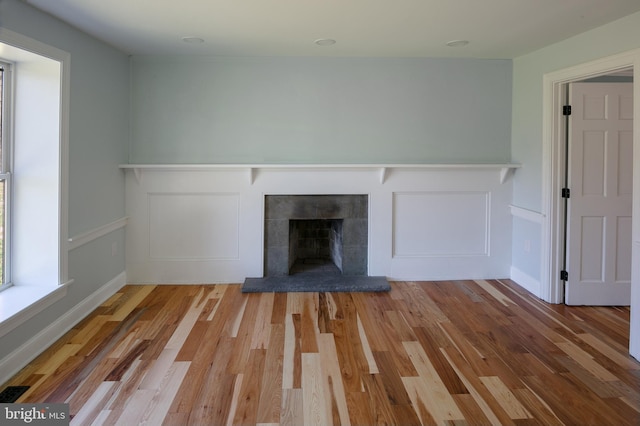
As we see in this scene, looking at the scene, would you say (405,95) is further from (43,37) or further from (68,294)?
(68,294)

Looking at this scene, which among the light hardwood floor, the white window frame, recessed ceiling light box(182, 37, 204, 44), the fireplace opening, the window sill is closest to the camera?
the light hardwood floor

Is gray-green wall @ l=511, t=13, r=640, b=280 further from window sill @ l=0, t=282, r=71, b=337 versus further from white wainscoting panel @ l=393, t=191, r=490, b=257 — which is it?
window sill @ l=0, t=282, r=71, b=337

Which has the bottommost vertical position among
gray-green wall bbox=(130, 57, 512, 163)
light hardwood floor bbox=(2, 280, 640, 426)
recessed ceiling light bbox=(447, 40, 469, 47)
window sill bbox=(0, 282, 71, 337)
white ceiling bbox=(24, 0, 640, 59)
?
light hardwood floor bbox=(2, 280, 640, 426)

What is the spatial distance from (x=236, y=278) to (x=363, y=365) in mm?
2102

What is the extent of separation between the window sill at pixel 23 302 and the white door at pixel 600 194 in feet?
13.6

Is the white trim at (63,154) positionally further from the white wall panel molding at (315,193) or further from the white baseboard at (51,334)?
the white wall panel molding at (315,193)

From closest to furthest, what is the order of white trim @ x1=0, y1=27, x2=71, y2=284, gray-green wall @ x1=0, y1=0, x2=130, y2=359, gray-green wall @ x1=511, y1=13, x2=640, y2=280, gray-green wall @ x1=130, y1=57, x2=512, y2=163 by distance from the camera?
1. gray-green wall @ x1=0, y1=0, x2=130, y2=359
2. white trim @ x1=0, y1=27, x2=71, y2=284
3. gray-green wall @ x1=511, y1=13, x2=640, y2=280
4. gray-green wall @ x1=130, y1=57, x2=512, y2=163

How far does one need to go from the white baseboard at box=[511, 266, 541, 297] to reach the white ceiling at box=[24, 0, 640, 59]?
7.11 feet

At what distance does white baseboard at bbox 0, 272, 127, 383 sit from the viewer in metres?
2.51

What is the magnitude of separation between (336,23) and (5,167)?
2.52 meters

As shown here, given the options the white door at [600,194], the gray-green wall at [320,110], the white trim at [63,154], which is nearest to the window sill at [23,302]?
the white trim at [63,154]

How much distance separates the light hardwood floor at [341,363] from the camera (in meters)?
2.18

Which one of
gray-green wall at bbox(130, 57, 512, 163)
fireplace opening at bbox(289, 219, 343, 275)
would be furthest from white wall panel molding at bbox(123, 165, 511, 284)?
fireplace opening at bbox(289, 219, 343, 275)

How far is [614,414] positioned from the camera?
215 cm
